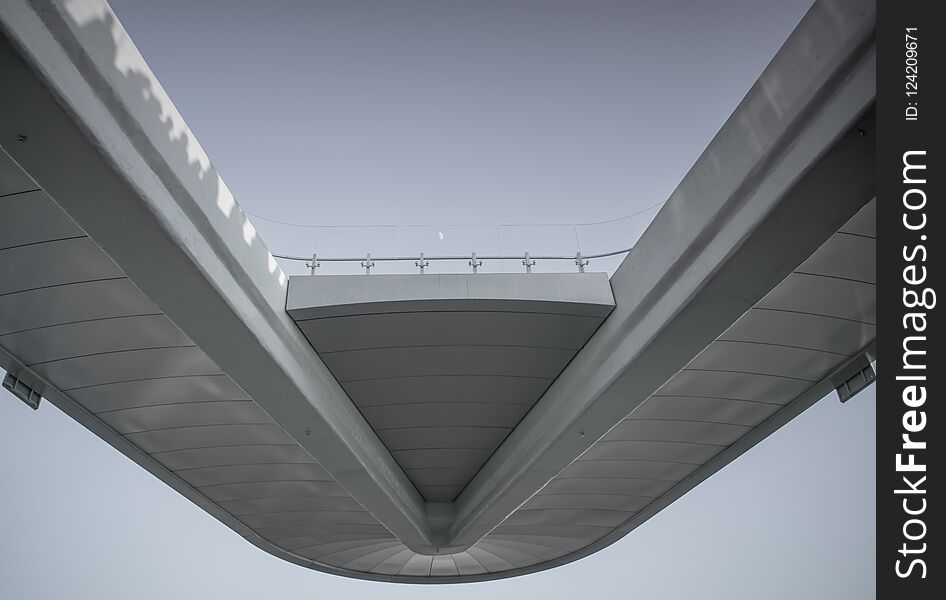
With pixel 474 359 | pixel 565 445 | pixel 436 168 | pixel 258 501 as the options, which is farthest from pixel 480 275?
pixel 436 168

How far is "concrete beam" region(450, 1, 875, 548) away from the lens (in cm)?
608

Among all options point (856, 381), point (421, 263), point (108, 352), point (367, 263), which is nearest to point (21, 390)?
Result: point (108, 352)

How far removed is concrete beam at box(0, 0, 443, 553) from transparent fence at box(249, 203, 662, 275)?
1.05 meters

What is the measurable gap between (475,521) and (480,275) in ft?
25.8

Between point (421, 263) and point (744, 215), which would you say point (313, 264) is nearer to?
point (421, 263)

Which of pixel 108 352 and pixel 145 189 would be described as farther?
pixel 108 352

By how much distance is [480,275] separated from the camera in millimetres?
10148

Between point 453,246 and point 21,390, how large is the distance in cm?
648

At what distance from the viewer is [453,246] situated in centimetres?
1116

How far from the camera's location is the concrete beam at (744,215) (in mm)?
6082

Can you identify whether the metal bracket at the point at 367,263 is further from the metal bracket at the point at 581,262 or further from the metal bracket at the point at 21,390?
the metal bracket at the point at 21,390

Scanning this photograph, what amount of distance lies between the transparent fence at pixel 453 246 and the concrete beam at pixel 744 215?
0.92 meters

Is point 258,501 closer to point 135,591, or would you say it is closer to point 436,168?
point 436,168

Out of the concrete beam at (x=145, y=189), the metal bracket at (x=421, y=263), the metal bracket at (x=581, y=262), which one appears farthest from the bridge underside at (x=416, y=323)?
the metal bracket at (x=421, y=263)
